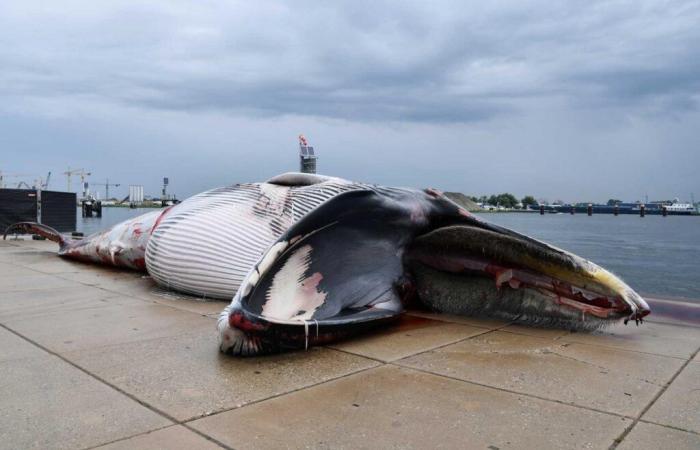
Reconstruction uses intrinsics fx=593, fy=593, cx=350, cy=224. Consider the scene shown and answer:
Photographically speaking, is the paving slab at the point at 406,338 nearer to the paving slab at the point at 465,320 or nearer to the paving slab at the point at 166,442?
the paving slab at the point at 465,320

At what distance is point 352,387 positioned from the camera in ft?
10.2

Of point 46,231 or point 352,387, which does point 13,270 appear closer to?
point 46,231

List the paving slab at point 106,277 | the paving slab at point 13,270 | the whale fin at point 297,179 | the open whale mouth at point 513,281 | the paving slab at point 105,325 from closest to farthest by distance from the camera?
the paving slab at point 105,325, the open whale mouth at point 513,281, the whale fin at point 297,179, the paving slab at point 106,277, the paving slab at point 13,270

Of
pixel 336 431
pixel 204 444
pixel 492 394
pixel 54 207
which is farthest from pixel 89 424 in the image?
pixel 54 207

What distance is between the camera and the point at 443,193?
5238 mm

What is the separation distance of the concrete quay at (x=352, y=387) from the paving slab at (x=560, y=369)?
0.01m

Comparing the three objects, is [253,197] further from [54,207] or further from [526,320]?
[54,207]

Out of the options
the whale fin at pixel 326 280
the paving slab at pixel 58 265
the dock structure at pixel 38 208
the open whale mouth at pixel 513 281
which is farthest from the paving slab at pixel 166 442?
the dock structure at pixel 38 208

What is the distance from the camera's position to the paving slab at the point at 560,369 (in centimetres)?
301

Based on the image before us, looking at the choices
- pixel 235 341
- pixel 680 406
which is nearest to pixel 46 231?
pixel 235 341

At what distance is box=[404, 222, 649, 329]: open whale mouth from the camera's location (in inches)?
173

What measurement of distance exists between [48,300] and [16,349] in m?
1.96

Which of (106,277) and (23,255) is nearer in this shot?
(106,277)

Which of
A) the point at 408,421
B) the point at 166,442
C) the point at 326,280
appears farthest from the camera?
the point at 326,280
